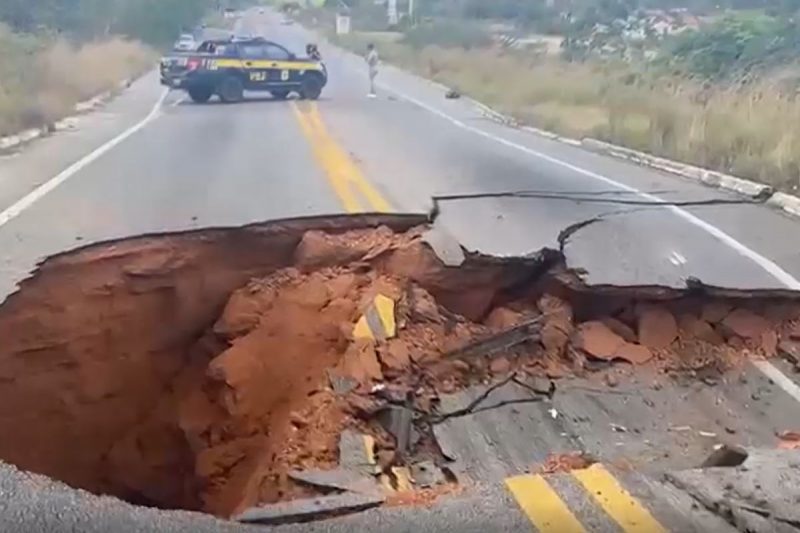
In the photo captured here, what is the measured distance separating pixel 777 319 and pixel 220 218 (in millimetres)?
4319

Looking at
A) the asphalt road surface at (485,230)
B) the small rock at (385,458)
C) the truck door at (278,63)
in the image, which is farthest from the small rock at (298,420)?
the truck door at (278,63)

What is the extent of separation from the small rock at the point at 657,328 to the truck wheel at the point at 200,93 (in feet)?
68.7

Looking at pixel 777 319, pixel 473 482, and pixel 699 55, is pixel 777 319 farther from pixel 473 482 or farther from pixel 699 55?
pixel 699 55

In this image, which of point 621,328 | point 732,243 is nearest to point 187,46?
point 732,243

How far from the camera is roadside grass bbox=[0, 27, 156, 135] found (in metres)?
21.0

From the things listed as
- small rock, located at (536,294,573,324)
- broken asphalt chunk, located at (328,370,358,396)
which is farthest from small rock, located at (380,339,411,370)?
small rock, located at (536,294,573,324)

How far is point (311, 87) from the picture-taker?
2772 cm

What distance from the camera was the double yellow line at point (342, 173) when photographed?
31.0 feet

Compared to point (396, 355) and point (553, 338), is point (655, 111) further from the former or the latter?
point (396, 355)

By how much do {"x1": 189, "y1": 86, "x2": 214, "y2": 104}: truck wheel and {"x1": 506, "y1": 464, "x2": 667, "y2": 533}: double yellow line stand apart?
22.9 metres

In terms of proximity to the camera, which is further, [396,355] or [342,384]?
[396,355]

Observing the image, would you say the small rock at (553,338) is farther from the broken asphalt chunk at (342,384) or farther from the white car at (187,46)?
the white car at (187,46)

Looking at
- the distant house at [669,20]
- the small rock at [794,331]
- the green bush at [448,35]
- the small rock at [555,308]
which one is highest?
the distant house at [669,20]

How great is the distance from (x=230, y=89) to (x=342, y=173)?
584 inches
